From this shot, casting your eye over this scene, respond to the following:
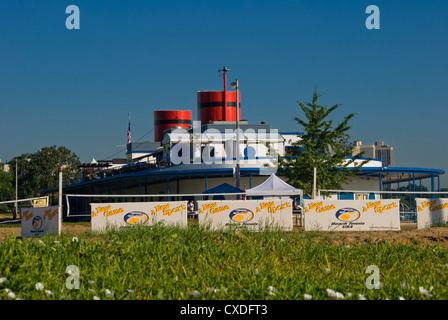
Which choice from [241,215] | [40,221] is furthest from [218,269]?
[40,221]

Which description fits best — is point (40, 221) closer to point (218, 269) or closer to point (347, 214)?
point (347, 214)

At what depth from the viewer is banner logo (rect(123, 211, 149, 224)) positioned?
20453 mm

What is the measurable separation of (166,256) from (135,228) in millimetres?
4556

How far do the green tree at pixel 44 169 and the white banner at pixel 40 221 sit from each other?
69549mm

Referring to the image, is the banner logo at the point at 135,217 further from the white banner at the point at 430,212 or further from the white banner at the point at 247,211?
the white banner at the point at 430,212

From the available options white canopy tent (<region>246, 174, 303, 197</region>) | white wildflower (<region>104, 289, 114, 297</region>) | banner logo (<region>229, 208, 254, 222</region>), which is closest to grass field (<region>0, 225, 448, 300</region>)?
white wildflower (<region>104, 289, 114, 297</region>)

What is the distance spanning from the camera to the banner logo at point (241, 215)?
20.4 metres

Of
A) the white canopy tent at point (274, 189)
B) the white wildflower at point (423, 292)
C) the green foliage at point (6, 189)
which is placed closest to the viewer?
the white wildflower at point (423, 292)

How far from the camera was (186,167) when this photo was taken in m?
44.9

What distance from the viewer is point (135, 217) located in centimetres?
2058

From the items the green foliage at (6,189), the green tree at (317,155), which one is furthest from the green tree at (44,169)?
the green tree at (317,155)

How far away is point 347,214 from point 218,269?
458 inches

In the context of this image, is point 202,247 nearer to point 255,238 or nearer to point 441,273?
point 255,238
